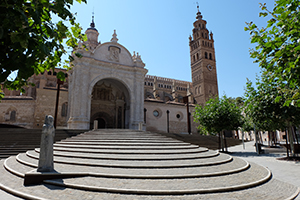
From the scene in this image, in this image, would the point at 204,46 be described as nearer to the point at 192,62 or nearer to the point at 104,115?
the point at 192,62

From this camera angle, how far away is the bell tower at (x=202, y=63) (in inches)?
2357

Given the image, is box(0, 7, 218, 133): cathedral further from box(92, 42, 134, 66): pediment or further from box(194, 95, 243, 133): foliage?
box(194, 95, 243, 133): foliage

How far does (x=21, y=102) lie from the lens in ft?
81.2

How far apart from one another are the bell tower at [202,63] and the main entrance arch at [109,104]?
125 feet

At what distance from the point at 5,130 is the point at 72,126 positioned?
22.5 ft

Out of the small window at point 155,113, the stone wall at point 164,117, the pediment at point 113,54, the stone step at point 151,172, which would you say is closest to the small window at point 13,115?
the pediment at point 113,54

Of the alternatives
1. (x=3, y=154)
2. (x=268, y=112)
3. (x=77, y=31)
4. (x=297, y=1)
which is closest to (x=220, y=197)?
(x=297, y=1)

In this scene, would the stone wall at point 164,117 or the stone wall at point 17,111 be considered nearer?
the stone wall at point 17,111

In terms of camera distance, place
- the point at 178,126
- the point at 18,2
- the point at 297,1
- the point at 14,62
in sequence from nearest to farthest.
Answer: the point at 18,2, the point at 14,62, the point at 297,1, the point at 178,126

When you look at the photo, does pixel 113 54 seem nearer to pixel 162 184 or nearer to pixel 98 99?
pixel 98 99

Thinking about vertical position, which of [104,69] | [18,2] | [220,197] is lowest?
[220,197]

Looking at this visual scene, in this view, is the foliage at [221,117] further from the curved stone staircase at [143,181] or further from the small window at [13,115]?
the small window at [13,115]

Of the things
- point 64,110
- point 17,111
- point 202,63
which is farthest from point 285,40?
point 202,63

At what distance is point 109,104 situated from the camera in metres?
26.6
